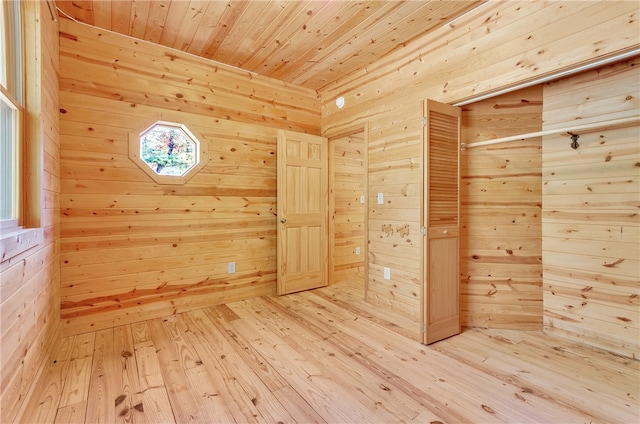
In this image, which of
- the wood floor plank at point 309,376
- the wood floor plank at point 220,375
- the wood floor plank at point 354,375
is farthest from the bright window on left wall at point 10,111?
the wood floor plank at point 354,375

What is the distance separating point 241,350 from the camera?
2.24m

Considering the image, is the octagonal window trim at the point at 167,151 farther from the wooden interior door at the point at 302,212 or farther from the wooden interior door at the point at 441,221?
the wooden interior door at the point at 441,221

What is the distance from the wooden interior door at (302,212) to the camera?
11.6ft

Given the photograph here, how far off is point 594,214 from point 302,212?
276 centimetres

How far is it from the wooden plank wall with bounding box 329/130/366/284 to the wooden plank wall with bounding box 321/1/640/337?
542mm

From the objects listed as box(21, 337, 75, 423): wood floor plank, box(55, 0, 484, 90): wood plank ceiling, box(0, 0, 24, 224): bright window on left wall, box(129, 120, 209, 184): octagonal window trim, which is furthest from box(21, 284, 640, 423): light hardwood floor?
box(55, 0, 484, 90): wood plank ceiling

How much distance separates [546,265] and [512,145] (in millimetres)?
1086

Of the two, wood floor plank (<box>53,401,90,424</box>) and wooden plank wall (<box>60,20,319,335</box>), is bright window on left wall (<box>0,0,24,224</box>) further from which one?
wood floor plank (<box>53,401,90,424</box>)

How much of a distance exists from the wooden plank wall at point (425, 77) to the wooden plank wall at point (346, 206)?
1.78 feet

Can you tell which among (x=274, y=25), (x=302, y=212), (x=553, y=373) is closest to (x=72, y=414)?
(x=302, y=212)

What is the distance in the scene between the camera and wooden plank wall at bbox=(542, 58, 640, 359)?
6.99 ft

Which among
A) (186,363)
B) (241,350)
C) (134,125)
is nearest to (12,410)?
(186,363)

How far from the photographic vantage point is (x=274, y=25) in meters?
2.61

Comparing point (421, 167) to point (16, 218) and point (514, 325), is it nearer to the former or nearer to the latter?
point (514, 325)
